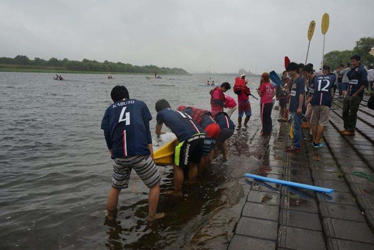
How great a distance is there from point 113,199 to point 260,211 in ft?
6.84

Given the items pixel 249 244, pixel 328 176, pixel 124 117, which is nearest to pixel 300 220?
pixel 249 244

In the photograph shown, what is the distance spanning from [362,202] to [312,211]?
695 mm

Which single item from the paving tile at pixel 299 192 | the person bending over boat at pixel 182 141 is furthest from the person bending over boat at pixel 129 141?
the paving tile at pixel 299 192

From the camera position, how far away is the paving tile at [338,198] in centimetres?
354

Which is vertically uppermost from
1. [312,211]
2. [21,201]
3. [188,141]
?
[188,141]

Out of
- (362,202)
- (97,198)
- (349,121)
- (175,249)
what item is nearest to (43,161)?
(97,198)

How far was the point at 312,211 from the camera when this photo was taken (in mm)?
3373

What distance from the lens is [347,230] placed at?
290 cm

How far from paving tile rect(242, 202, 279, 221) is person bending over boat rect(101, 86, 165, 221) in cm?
125

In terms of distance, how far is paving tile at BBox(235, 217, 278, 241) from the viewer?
9.39 ft

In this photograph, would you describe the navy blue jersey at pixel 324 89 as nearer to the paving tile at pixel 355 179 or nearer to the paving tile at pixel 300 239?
the paving tile at pixel 355 179

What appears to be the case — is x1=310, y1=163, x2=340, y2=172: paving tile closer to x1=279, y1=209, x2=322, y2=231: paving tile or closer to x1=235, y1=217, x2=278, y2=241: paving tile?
x1=279, y1=209, x2=322, y2=231: paving tile

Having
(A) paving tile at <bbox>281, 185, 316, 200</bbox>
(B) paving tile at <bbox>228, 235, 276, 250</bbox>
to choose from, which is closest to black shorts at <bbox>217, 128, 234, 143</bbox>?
(A) paving tile at <bbox>281, 185, 316, 200</bbox>

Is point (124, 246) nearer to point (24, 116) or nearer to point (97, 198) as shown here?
point (97, 198)
